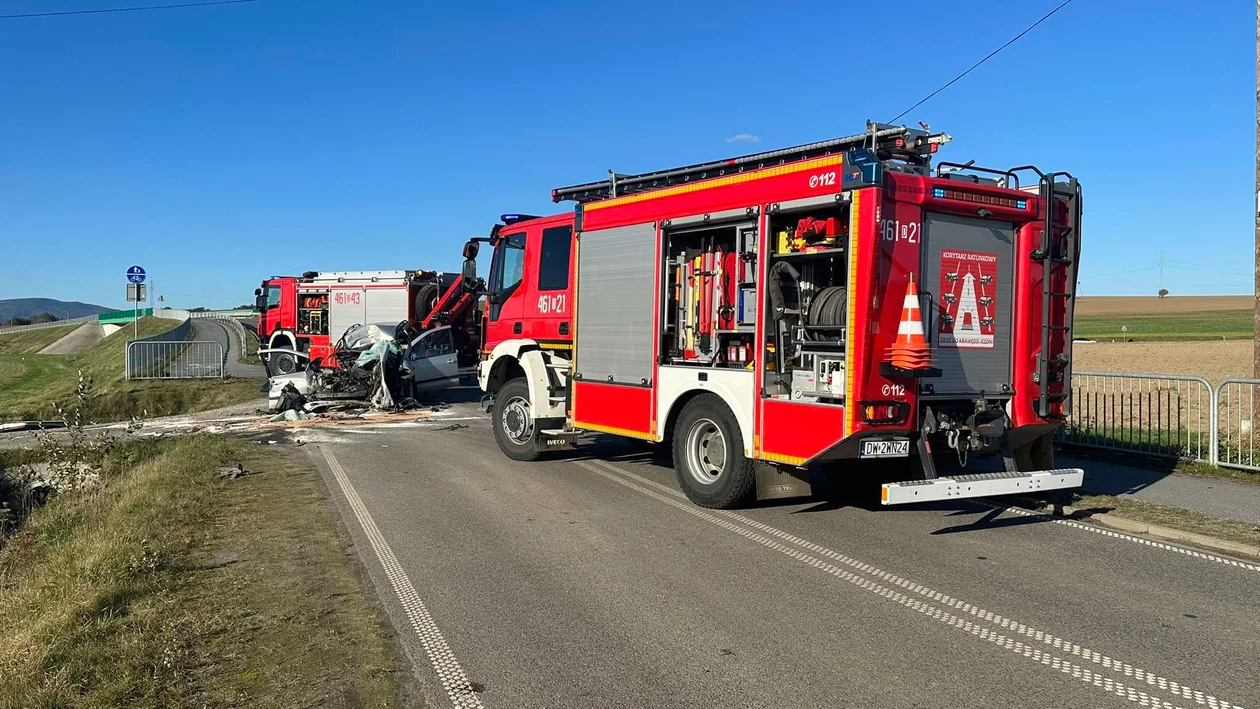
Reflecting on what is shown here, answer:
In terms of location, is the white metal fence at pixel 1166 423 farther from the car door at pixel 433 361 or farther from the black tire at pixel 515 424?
the car door at pixel 433 361

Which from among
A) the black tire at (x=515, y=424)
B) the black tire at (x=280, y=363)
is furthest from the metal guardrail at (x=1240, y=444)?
the black tire at (x=280, y=363)

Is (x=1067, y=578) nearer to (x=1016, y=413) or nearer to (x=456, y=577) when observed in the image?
(x=1016, y=413)

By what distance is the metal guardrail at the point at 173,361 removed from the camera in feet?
89.8

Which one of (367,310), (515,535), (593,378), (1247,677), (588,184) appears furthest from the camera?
(367,310)

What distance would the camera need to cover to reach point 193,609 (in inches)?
226

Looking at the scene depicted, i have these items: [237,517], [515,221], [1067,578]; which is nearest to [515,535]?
[237,517]

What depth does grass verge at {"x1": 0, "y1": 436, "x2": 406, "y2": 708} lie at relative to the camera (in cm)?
447

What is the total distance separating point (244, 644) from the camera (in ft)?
16.8

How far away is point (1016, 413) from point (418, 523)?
5335 mm

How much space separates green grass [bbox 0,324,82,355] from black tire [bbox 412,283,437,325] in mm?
51673

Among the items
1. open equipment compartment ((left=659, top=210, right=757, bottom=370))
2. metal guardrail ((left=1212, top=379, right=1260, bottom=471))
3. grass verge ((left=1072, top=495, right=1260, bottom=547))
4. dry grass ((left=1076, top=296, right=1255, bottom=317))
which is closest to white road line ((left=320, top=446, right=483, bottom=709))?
open equipment compartment ((left=659, top=210, right=757, bottom=370))

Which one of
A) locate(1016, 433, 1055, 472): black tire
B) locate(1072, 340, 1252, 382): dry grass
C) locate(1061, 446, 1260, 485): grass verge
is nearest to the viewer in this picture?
locate(1016, 433, 1055, 472): black tire

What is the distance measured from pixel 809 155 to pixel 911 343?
2387 millimetres

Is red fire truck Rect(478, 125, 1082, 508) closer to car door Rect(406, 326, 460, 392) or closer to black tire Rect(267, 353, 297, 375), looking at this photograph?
car door Rect(406, 326, 460, 392)
